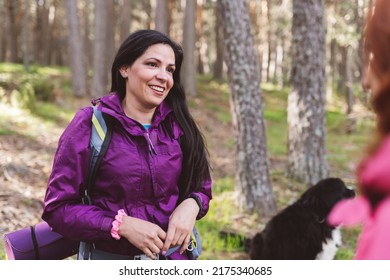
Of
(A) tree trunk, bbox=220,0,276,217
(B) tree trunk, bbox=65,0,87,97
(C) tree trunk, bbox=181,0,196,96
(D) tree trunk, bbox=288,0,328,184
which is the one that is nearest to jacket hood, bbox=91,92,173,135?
(A) tree trunk, bbox=220,0,276,217

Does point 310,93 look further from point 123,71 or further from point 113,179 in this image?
point 113,179

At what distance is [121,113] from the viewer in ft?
7.78

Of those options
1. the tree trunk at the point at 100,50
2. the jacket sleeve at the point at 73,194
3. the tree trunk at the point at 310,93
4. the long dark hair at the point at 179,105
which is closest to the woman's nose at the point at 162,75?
the long dark hair at the point at 179,105

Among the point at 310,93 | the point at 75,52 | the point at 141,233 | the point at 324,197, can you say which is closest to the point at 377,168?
the point at 141,233

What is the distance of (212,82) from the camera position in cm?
2486

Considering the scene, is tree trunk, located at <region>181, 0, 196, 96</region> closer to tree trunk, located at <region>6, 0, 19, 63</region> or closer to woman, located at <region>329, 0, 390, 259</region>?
tree trunk, located at <region>6, 0, 19, 63</region>

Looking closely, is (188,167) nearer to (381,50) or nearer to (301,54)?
(381,50)

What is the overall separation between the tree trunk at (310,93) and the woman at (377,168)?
7303mm

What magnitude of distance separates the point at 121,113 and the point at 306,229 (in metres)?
3.30

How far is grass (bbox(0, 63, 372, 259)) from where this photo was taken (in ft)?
19.1

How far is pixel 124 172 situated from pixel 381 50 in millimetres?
1563

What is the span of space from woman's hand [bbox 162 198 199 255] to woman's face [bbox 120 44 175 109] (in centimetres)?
61

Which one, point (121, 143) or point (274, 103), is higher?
point (121, 143)

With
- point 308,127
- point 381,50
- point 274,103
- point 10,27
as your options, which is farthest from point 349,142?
point 10,27
